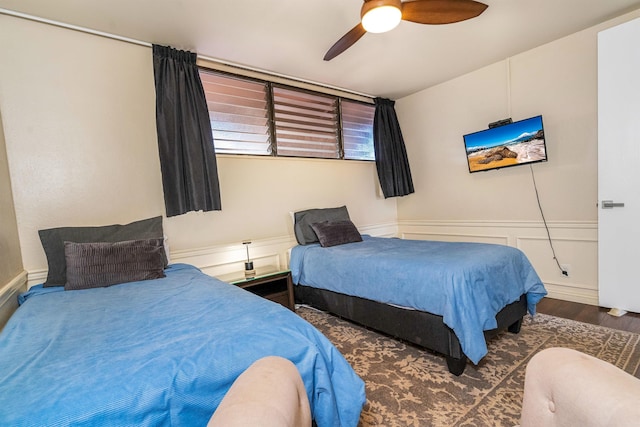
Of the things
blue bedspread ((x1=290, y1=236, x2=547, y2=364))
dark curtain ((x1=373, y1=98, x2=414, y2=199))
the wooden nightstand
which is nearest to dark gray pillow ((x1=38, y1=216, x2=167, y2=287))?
the wooden nightstand

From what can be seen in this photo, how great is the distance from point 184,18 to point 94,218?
5.70 feet

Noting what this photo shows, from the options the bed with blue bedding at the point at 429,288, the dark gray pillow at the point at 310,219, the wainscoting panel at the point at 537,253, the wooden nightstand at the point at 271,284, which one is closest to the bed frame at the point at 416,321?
the bed with blue bedding at the point at 429,288

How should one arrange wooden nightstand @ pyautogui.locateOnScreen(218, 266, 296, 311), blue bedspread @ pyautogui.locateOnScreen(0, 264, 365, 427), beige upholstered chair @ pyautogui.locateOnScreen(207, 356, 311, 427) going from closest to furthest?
beige upholstered chair @ pyautogui.locateOnScreen(207, 356, 311, 427) < blue bedspread @ pyautogui.locateOnScreen(0, 264, 365, 427) < wooden nightstand @ pyautogui.locateOnScreen(218, 266, 296, 311)

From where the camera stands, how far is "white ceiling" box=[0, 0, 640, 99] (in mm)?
2219

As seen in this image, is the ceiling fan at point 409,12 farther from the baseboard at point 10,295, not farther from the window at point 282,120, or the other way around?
the baseboard at point 10,295

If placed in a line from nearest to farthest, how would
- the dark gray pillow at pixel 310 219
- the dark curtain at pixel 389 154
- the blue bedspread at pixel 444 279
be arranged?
the blue bedspread at pixel 444 279, the dark gray pillow at pixel 310 219, the dark curtain at pixel 389 154

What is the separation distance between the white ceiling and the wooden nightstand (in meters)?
2.16

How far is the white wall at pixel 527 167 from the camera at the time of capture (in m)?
2.93

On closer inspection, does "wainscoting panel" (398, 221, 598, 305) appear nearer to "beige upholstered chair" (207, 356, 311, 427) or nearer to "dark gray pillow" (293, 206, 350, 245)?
"dark gray pillow" (293, 206, 350, 245)

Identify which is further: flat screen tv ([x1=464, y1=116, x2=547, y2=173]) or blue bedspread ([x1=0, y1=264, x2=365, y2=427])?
flat screen tv ([x1=464, y1=116, x2=547, y2=173])

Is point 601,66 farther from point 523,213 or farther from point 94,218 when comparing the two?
point 94,218

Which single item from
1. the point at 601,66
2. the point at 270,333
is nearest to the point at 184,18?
the point at 270,333

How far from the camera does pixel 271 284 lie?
3.17 m

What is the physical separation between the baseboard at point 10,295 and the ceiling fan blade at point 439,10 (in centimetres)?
288
